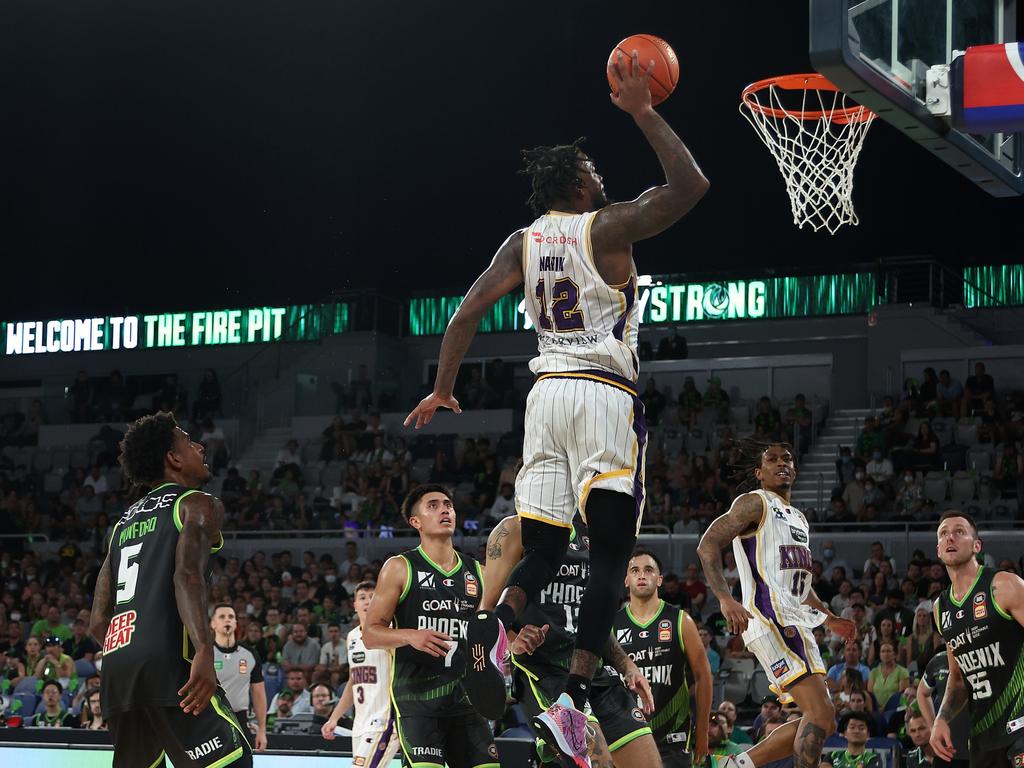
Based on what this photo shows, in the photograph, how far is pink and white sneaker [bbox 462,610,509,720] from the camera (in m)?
4.76

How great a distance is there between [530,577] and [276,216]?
2410 cm

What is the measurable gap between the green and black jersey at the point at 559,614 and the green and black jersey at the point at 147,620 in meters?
2.51

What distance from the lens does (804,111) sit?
33.3ft

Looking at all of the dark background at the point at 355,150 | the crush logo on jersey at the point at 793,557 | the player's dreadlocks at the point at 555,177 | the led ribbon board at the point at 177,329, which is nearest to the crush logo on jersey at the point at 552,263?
the player's dreadlocks at the point at 555,177

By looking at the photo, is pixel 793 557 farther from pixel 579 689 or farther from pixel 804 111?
pixel 804 111

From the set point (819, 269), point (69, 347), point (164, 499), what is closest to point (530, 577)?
point (164, 499)

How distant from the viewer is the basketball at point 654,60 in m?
4.98

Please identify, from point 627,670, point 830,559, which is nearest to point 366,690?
point 627,670

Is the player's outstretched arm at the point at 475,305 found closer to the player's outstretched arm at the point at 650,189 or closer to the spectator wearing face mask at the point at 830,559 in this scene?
the player's outstretched arm at the point at 650,189

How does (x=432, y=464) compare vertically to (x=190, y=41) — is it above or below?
below

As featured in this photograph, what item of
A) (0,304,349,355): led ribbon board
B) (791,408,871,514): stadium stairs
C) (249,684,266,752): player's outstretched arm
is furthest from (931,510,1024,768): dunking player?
(0,304,349,355): led ribbon board

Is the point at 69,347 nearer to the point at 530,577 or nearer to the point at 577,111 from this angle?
the point at 577,111

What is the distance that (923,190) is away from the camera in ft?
82.5

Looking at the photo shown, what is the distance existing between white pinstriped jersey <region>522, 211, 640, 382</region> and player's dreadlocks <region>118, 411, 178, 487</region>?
65.7 inches
